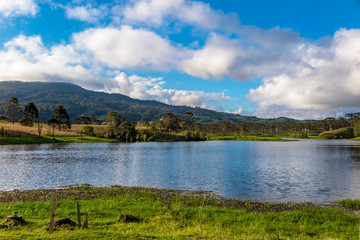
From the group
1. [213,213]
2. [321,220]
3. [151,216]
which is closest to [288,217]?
[321,220]

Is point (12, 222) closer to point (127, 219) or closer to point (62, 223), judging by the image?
point (62, 223)

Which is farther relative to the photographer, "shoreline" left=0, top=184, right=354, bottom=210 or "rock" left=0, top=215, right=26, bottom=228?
"shoreline" left=0, top=184, right=354, bottom=210

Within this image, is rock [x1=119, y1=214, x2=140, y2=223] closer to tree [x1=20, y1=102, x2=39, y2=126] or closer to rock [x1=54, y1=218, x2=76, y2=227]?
rock [x1=54, y1=218, x2=76, y2=227]

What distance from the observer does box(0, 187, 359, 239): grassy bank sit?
17266mm

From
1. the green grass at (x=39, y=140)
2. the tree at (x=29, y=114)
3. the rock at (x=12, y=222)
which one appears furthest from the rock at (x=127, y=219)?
the tree at (x=29, y=114)

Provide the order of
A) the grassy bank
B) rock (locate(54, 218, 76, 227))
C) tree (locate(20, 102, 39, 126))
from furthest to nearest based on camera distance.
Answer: tree (locate(20, 102, 39, 126)), rock (locate(54, 218, 76, 227)), the grassy bank

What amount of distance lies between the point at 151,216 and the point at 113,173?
32716mm

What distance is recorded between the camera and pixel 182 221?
71.0 ft

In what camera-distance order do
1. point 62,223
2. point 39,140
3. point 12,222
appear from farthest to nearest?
point 39,140, point 62,223, point 12,222

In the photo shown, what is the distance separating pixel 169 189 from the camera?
127 feet

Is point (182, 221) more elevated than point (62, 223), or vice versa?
point (62, 223)

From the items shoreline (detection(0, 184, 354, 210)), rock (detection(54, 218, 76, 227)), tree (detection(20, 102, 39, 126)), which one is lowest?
shoreline (detection(0, 184, 354, 210))

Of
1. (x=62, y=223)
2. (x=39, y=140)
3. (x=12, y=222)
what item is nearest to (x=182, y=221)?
(x=62, y=223)

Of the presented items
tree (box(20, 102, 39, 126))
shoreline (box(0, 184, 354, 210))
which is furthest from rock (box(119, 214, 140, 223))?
tree (box(20, 102, 39, 126))
